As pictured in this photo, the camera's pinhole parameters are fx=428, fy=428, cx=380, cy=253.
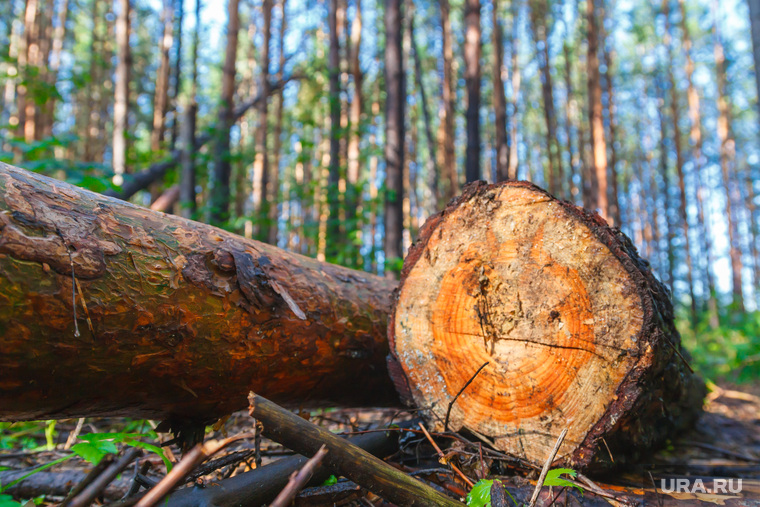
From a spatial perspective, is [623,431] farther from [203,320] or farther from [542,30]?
[542,30]

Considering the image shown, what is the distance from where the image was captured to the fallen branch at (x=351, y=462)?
119 cm

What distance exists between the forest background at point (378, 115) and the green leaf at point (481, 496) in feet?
7.59

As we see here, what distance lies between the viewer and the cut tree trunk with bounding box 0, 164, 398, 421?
48.4 inches

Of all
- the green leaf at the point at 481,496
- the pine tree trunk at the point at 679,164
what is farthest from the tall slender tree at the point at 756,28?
the pine tree trunk at the point at 679,164

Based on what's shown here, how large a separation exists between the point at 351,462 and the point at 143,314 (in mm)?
825

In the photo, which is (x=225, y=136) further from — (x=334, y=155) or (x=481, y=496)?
(x=481, y=496)

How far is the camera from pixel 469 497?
1383mm

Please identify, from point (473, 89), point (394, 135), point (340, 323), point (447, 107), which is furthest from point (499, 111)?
point (340, 323)

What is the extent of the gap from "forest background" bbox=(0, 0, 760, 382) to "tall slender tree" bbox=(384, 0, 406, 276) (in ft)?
0.09

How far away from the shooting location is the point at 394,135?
619 cm

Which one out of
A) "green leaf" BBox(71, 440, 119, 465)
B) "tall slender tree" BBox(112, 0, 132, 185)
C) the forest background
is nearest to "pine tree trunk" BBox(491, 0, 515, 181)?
the forest background

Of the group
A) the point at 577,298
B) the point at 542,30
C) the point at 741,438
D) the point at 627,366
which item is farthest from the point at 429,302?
the point at 542,30

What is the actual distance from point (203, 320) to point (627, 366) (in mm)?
1588

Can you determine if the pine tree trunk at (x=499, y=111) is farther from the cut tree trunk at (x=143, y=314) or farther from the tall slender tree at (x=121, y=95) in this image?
the cut tree trunk at (x=143, y=314)
